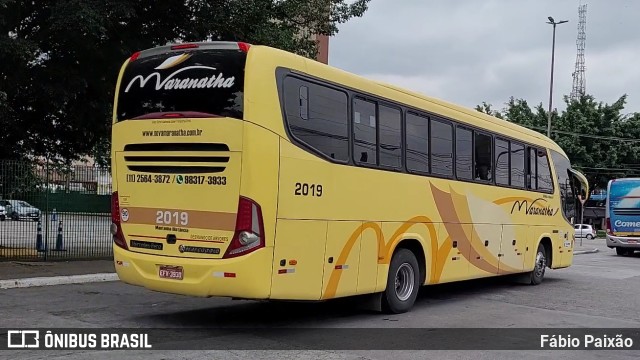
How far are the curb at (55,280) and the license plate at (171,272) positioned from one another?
17.3 ft

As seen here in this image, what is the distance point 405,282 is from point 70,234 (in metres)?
9.37

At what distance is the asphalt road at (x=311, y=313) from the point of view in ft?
25.0

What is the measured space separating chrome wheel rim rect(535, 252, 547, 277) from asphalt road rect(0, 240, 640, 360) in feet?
3.92

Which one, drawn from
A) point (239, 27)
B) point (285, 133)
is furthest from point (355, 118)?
point (239, 27)

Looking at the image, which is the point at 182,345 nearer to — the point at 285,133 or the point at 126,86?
the point at 285,133

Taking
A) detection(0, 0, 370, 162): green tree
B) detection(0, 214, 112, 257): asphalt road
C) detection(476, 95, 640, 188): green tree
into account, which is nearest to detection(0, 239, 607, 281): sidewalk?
detection(0, 214, 112, 257): asphalt road

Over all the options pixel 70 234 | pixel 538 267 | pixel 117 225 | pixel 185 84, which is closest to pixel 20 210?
pixel 70 234

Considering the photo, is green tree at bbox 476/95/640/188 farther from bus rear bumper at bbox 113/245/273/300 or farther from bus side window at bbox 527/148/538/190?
bus rear bumper at bbox 113/245/273/300

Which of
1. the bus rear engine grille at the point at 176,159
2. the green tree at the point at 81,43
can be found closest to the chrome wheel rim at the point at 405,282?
the bus rear engine grille at the point at 176,159

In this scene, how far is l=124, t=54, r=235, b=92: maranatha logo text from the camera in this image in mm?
8203

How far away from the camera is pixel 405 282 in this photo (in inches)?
419

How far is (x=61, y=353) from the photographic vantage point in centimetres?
713

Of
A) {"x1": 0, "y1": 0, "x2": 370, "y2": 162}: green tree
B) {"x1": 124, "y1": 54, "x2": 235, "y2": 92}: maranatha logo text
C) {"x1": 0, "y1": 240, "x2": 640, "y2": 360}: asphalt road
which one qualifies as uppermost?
{"x1": 0, "y1": 0, "x2": 370, "y2": 162}: green tree

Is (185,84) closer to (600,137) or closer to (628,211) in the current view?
(628,211)
